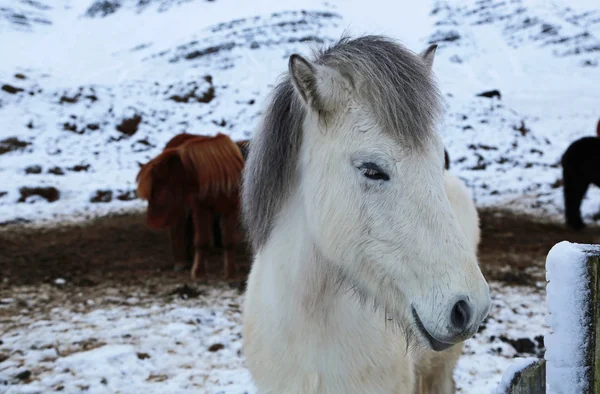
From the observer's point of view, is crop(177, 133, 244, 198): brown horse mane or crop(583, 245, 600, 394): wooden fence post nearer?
crop(583, 245, 600, 394): wooden fence post

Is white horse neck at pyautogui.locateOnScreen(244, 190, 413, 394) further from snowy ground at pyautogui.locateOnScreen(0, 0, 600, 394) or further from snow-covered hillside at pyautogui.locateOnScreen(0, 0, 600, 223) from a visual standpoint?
snow-covered hillside at pyautogui.locateOnScreen(0, 0, 600, 223)

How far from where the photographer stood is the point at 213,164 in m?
5.46

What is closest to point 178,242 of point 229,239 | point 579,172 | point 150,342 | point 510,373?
point 229,239

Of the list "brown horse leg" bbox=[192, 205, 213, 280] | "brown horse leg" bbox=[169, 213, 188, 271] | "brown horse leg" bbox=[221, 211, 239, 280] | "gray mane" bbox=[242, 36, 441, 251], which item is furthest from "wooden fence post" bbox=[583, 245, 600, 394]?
"brown horse leg" bbox=[169, 213, 188, 271]

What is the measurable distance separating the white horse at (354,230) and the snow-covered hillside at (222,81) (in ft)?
1.72

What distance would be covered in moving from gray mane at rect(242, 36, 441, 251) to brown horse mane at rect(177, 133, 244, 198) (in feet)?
11.6

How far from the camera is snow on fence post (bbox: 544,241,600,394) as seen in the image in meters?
1.11

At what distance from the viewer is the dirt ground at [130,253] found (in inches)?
219

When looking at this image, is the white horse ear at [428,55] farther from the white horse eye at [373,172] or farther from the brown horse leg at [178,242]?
the brown horse leg at [178,242]

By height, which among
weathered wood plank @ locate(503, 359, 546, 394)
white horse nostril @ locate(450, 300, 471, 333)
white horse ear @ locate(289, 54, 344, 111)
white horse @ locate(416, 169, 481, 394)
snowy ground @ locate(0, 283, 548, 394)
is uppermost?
white horse ear @ locate(289, 54, 344, 111)

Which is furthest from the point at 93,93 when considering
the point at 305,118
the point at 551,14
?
the point at 551,14

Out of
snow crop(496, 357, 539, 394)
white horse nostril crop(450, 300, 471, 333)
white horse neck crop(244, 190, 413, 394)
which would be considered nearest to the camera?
snow crop(496, 357, 539, 394)

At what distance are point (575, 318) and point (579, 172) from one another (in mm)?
8317

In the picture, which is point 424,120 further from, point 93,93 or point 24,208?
point 93,93
